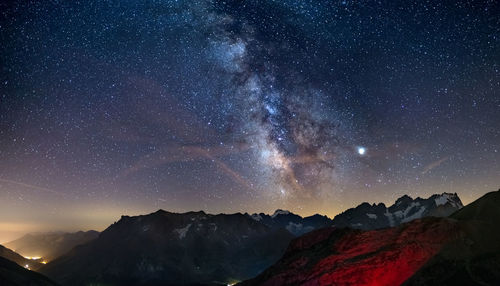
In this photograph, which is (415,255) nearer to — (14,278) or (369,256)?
(369,256)

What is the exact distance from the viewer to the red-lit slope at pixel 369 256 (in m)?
36.7

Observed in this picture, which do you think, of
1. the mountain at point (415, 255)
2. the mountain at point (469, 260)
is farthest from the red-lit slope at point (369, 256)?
the mountain at point (469, 260)

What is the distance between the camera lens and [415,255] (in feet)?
121

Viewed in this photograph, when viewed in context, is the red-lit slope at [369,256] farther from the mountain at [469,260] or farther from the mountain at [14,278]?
the mountain at [14,278]

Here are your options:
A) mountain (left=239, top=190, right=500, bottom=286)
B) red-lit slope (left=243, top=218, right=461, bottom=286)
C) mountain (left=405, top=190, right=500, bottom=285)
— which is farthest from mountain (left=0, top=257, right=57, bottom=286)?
mountain (left=405, top=190, right=500, bottom=285)

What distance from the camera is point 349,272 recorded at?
40656 mm

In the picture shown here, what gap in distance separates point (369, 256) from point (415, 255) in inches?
227

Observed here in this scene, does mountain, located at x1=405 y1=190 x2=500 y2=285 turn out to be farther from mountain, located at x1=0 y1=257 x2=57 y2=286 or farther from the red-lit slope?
mountain, located at x1=0 y1=257 x2=57 y2=286

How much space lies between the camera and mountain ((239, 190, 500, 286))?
1158 inches

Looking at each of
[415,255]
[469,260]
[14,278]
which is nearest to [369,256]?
[415,255]

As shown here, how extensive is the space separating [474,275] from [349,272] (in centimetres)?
1543

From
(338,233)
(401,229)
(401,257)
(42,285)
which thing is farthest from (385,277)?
(42,285)

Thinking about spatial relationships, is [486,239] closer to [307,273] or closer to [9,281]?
[307,273]

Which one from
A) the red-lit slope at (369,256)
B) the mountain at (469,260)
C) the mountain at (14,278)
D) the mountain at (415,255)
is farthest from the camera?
the mountain at (14,278)
